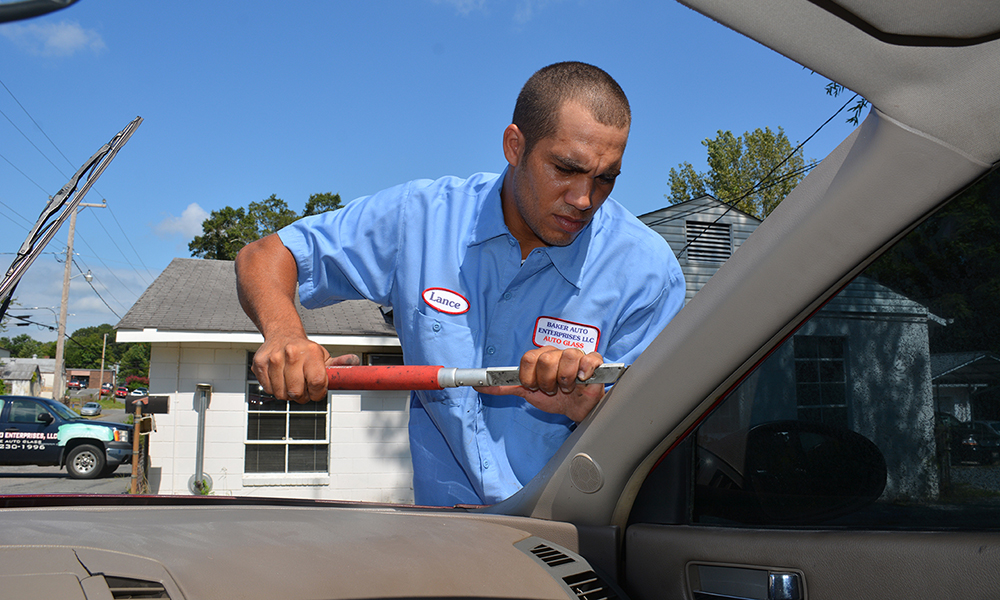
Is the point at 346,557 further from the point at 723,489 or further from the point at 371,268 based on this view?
the point at 371,268

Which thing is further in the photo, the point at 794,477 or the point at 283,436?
the point at 283,436

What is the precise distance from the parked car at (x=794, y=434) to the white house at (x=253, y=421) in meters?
11.1

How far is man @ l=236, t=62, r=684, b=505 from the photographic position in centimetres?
236

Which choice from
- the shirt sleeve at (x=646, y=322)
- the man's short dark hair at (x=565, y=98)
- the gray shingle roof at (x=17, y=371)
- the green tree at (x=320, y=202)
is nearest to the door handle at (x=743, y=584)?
the shirt sleeve at (x=646, y=322)

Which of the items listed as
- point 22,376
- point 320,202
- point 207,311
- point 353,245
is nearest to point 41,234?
point 207,311

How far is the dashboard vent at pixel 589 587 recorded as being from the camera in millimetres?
1322

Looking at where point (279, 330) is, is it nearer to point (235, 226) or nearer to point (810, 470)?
point (810, 470)

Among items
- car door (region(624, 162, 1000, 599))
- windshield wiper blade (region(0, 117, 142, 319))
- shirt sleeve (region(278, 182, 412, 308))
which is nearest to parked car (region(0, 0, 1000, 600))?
car door (region(624, 162, 1000, 599))

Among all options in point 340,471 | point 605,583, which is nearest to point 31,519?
point 605,583

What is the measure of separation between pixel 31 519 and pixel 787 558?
1.43 m

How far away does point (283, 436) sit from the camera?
40.6 feet

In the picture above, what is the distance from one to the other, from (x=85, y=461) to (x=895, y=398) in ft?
64.0

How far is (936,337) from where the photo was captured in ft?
3.73

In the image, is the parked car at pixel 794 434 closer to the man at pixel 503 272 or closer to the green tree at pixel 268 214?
the man at pixel 503 272
